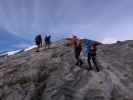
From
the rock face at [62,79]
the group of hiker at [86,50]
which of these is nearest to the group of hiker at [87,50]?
the group of hiker at [86,50]

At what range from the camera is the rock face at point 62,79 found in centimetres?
2650

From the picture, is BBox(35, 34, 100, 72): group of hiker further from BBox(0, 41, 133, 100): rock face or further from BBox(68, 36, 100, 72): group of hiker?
BBox(0, 41, 133, 100): rock face

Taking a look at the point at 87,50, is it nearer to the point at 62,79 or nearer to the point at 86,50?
the point at 86,50

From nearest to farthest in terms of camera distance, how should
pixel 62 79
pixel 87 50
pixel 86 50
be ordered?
pixel 62 79, pixel 87 50, pixel 86 50

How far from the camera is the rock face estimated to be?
2650 centimetres

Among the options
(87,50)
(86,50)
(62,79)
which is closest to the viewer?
(62,79)

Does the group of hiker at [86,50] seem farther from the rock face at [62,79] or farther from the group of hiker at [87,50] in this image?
the rock face at [62,79]

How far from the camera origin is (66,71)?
2970cm

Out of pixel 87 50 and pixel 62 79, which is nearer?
pixel 62 79

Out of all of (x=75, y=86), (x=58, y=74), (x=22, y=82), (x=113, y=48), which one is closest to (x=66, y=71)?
(x=58, y=74)

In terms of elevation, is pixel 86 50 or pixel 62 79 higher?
pixel 86 50

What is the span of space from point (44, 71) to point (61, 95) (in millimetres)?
5960

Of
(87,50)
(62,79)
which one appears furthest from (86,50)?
(62,79)

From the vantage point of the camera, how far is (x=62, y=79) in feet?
92.3
